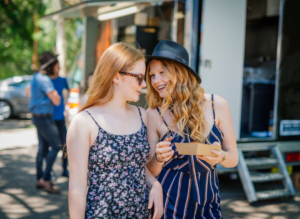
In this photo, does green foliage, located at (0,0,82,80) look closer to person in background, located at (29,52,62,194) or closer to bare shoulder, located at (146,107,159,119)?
person in background, located at (29,52,62,194)

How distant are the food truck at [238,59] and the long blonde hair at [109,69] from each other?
2276mm

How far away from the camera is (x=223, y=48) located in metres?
4.34

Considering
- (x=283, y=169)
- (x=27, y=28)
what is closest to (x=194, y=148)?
(x=283, y=169)

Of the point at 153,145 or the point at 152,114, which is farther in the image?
the point at 152,114

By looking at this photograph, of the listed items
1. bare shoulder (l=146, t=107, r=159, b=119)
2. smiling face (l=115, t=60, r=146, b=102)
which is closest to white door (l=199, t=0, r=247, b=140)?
bare shoulder (l=146, t=107, r=159, b=119)

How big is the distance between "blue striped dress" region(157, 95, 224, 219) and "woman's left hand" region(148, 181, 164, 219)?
0.13m

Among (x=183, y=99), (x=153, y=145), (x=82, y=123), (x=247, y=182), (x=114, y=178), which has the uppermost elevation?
(x=183, y=99)

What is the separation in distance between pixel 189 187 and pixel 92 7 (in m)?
4.24

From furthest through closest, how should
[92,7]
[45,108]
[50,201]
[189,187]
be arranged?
[92,7], [45,108], [50,201], [189,187]

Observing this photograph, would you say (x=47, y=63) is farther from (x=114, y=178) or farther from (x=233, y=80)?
(x=114, y=178)

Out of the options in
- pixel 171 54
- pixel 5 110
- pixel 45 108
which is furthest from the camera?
pixel 5 110

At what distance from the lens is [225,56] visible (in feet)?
14.4

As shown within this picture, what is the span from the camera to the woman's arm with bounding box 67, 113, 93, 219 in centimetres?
167

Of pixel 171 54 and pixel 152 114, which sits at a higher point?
pixel 171 54
